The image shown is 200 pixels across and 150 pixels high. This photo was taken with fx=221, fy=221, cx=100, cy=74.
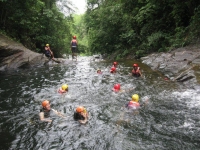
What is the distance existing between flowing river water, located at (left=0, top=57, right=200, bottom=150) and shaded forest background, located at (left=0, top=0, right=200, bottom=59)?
23.5ft

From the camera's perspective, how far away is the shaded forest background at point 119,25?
18.7 metres

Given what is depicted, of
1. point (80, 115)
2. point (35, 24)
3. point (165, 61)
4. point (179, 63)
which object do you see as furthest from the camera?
point (35, 24)

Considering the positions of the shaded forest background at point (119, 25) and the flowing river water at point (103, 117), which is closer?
the flowing river water at point (103, 117)

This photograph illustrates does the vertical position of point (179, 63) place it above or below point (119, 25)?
below

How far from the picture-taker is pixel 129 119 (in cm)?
795

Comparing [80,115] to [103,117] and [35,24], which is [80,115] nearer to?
[103,117]

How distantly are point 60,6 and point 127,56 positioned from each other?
10.3m

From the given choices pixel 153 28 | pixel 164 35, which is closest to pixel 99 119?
pixel 164 35

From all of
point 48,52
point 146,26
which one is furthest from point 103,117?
point 146,26

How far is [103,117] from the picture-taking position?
8250 millimetres

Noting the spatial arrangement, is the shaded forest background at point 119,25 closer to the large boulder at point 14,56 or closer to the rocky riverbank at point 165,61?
the rocky riverbank at point 165,61

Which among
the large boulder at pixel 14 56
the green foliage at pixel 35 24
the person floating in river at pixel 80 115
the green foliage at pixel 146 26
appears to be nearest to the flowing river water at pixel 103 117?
the person floating in river at pixel 80 115

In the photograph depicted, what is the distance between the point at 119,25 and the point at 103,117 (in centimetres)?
2029

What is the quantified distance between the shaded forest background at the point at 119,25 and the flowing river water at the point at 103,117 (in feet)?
23.5
